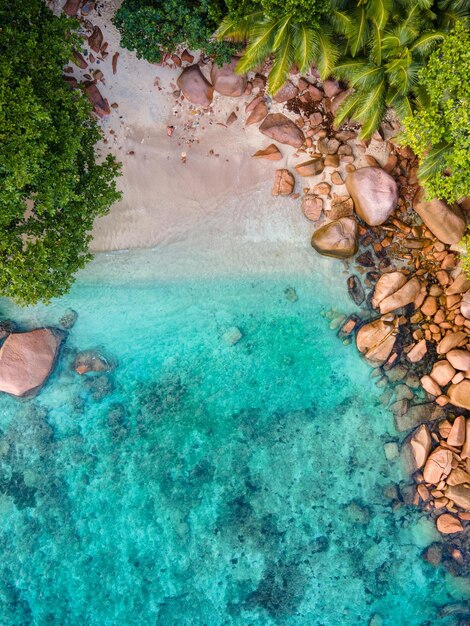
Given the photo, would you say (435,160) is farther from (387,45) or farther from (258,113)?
(258,113)

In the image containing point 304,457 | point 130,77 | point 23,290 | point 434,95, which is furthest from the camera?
point 304,457

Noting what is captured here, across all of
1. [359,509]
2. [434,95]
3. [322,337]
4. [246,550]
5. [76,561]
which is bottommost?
[76,561]

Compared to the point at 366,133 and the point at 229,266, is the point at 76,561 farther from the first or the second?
the point at 366,133

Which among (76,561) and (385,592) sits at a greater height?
(385,592)

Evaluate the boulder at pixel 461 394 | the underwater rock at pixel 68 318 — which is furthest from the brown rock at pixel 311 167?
the underwater rock at pixel 68 318

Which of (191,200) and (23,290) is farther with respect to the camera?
(191,200)

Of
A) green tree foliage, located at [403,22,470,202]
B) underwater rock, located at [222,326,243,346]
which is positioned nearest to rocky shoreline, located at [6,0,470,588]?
green tree foliage, located at [403,22,470,202]

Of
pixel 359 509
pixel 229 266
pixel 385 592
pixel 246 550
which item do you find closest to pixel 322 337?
pixel 229 266

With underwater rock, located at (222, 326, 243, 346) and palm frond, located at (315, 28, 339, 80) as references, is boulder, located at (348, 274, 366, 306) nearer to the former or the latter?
underwater rock, located at (222, 326, 243, 346)
